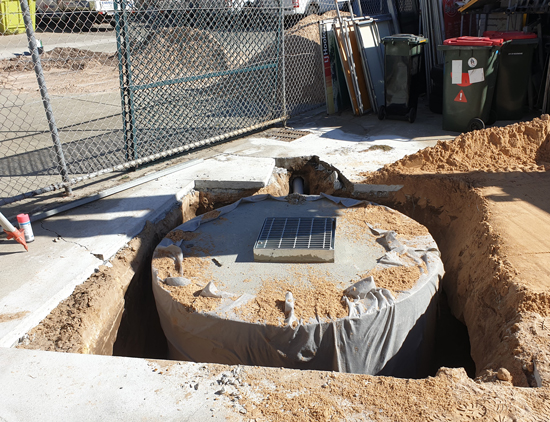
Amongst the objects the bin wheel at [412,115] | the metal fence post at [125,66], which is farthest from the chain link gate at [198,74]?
the bin wheel at [412,115]

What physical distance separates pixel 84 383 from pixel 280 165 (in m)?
4.29

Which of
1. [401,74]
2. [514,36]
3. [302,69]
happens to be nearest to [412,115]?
[401,74]

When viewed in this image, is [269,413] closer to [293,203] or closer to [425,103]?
[293,203]

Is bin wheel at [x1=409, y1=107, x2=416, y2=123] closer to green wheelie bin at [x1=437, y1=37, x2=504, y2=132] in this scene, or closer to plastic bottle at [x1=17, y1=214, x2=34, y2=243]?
green wheelie bin at [x1=437, y1=37, x2=504, y2=132]

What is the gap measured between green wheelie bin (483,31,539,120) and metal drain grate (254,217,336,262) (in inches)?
191

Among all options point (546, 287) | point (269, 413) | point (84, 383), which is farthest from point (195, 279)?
point (546, 287)

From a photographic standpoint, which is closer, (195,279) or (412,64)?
(195,279)

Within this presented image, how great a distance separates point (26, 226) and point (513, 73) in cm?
740

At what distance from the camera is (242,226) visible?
16.1ft

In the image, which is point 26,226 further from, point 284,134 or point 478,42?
point 478,42

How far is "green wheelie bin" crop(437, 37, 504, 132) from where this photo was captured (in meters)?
7.10

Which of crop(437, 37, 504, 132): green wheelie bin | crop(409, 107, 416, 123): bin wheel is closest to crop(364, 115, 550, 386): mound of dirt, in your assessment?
crop(437, 37, 504, 132): green wheelie bin

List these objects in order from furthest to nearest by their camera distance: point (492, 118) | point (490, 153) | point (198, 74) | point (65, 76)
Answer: point (65, 76)
point (198, 74)
point (492, 118)
point (490, 153)

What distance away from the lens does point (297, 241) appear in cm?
429
